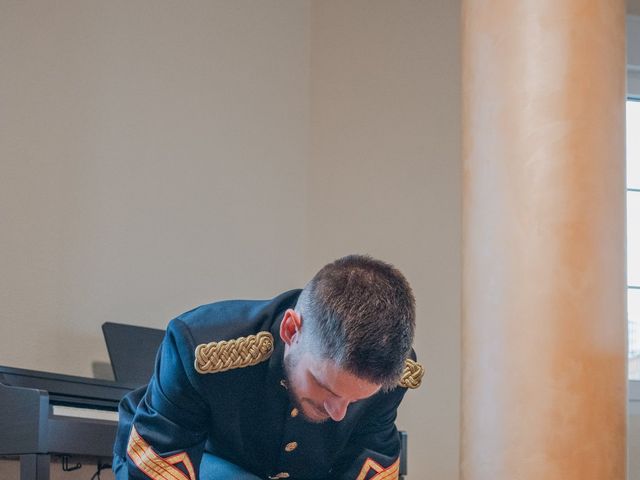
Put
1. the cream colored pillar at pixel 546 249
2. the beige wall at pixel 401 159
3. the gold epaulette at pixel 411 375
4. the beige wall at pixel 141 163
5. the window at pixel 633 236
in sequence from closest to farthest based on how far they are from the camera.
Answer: the gold epaulette at pixel 411 375 < the cream colored pillar at pixel 546 249 < the beige wall at pixel 141 163 < the beige wall at pixel 401 159 < the window at pixel 633 236

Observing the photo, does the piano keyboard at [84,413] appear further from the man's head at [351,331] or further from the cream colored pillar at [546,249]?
the man's head at [351,331]

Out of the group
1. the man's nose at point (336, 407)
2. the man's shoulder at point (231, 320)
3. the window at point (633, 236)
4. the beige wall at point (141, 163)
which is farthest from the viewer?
the window at point (633, 236)

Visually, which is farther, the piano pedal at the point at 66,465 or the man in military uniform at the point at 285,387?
the piano pedal at the point at 66,465

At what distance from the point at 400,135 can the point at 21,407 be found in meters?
A: 2.15

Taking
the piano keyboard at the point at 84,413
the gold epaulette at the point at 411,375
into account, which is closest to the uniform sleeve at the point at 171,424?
the gold epaulette at the point at 411,375

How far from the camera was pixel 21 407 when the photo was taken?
2746mm

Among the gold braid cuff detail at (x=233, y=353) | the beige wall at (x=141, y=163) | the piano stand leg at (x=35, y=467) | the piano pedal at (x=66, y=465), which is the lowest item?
the piano pedal at (x=66, y=465)

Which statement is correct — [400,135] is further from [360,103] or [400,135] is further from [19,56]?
[19,56]

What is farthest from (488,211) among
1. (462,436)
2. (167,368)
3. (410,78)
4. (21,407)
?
(410,78)

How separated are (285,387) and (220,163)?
227 cm

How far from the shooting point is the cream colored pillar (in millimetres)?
2449

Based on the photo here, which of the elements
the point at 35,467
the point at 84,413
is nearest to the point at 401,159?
the point at 84,413

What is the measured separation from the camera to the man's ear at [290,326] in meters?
1.86

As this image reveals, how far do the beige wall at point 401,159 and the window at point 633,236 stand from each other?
Result: 0.79m
